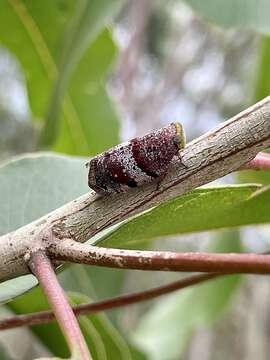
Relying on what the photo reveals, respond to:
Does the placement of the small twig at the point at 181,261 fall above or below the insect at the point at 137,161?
below

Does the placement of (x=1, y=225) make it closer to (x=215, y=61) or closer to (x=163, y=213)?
(x=163, y=213)

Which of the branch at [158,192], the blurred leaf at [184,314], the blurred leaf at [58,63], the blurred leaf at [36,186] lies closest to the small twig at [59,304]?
the branch at [158,192]

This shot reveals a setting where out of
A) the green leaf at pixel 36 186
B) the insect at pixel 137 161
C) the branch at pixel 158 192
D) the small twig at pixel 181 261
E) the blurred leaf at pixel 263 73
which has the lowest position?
the small twig at pixel 181 261

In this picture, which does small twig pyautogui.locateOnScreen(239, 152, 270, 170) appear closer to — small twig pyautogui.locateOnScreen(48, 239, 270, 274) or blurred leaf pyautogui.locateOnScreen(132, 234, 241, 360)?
small twig pyautogui.locateOnScreen(48, 239, 270, 274)

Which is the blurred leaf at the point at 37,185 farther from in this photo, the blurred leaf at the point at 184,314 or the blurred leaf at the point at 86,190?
the blurred leaf at the point at 184,314

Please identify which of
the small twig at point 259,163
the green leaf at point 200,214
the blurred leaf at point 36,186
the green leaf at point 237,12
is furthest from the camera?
the green leaf at point 237,12

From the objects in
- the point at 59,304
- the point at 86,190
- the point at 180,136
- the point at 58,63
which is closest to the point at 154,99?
the point at 58,63
